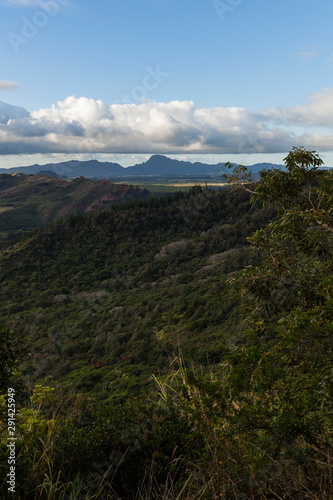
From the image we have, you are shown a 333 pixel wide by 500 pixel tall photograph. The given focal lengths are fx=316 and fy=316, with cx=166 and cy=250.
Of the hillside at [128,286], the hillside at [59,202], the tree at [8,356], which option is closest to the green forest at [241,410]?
the tree at [8,356]

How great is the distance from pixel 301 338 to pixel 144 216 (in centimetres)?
7417

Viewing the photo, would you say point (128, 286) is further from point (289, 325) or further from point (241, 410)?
point (241, 410)

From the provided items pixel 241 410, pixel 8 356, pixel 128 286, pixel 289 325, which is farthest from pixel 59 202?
pixel 241 410

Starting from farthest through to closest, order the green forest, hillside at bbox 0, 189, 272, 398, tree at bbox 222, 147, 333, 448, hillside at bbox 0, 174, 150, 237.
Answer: hillside at bbox 0, 174, 150, 237 → hillside at bbox 0, 189, 272, 398 → tree at bbox 222, 147, 333, 448 → the green forest

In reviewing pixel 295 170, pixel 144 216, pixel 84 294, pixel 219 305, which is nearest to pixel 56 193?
pixel 144 216

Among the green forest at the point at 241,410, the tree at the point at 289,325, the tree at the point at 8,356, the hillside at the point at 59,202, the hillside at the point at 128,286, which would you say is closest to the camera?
the green forest at the point at 241,410

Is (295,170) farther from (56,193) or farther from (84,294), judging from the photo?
(56,193)

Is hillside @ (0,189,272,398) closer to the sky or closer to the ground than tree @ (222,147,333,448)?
closer to the ground

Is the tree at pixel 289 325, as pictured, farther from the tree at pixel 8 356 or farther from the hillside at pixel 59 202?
the hillside at pixel 59 202

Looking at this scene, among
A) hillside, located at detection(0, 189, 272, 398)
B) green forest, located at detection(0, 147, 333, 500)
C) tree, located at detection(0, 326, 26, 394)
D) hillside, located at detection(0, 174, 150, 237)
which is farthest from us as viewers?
hillside, located at detection(0, 174, 150, 237)

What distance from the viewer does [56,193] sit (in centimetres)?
19675

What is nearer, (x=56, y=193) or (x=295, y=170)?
(x=295, y=170)

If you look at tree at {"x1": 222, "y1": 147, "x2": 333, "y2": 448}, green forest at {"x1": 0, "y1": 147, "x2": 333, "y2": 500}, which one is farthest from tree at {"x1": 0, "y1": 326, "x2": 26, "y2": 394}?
tree at {"x1": 222, "y1": 147, "x2": 333, "y2": 448}

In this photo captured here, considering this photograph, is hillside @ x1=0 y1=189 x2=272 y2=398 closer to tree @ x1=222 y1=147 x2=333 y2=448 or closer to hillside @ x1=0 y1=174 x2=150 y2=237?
tree @ x1=222 y1=147 x2=333 y2=448
